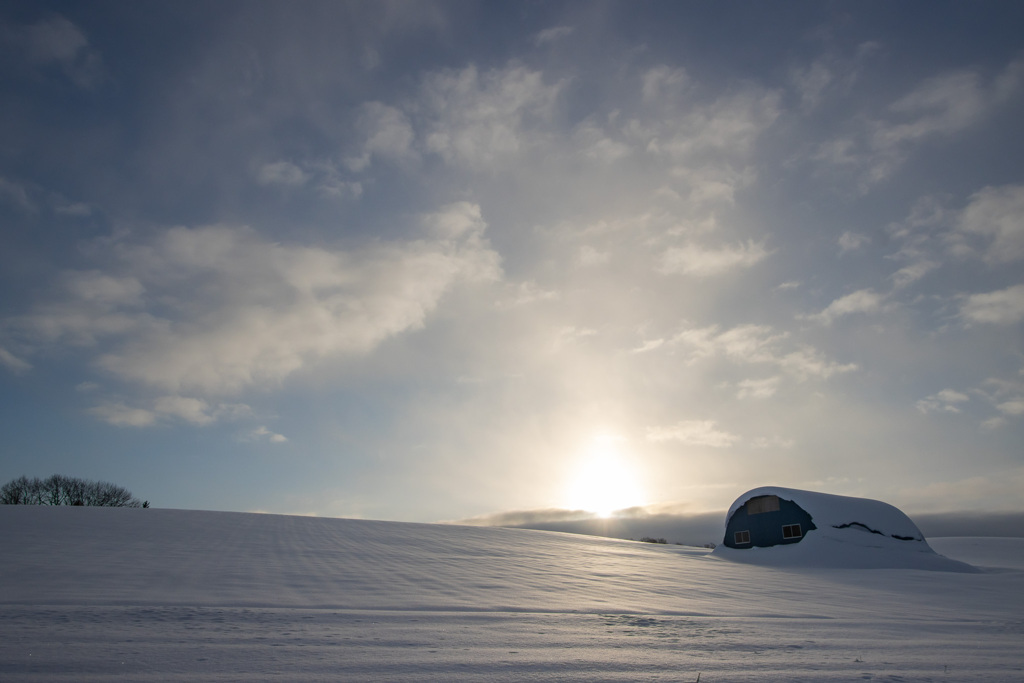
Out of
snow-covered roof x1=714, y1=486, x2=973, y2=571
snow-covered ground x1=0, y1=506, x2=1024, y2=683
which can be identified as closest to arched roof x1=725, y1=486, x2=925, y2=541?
snow-covered roof x1=714, y1=486, x2=973, y2=571

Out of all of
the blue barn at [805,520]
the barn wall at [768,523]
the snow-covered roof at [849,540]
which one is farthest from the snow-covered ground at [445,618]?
the barn wall at [768,523]

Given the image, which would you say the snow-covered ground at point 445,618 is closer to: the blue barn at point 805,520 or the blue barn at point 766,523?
the blue barn at point 805,520

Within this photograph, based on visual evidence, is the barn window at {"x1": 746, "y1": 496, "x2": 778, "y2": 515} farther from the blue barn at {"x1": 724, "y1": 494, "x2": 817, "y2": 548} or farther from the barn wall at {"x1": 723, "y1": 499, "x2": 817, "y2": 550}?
the barn wall at {"x1": 723, "y1": 499, "x2": 817, "y2": 550}

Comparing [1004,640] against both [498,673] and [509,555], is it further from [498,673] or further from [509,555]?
[509,555]

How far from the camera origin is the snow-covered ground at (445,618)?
5.20 m

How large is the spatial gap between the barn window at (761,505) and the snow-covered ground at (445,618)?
11.4 metres

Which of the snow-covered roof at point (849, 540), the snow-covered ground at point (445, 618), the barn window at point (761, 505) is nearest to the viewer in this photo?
A: the snow-covered ground at point (445, 618)

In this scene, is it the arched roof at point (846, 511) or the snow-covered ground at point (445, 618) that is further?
the arched roof at point (846, 511)

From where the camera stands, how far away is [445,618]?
8.11 m

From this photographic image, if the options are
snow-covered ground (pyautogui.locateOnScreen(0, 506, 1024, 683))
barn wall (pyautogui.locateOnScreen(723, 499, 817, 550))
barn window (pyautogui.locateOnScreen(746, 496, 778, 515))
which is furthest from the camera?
barn window (pyautogui.locateOnScreen(746, 496, 778, 515))

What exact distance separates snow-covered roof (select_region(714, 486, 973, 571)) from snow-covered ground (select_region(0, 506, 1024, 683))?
26.7ft

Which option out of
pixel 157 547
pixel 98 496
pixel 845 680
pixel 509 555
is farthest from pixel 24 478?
pixel 845 680

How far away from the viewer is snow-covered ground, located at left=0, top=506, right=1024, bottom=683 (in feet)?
17.1

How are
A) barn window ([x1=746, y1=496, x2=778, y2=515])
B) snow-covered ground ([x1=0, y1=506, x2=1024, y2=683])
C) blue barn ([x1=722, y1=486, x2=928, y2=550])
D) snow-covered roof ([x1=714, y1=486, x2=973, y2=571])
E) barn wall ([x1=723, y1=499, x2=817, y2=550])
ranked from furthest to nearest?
1. barn window ([x1=746, y1=496, x2=778, y2=515])
2. barn wall ([x1=723, y1=499, x2=817, y2=550])
3. blue barn ([x1=722, y1=486, x2=928, y2=550])
4. snow-covered roof ([x1=714, y1=486, x2=973, y2=571])
5. snow-covered ground ([x1=0, y1=506, x2=1024, y2=683])
